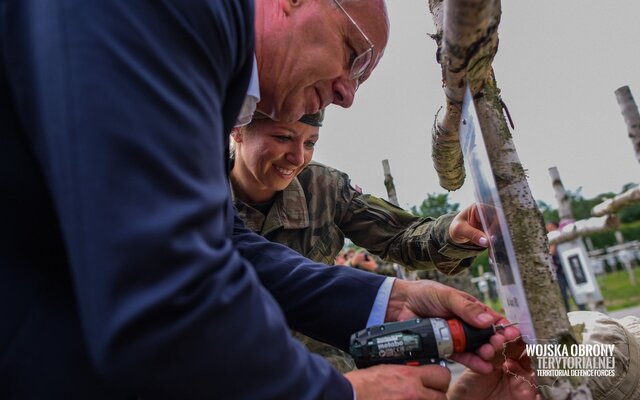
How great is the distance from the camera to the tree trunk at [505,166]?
1.30 meters

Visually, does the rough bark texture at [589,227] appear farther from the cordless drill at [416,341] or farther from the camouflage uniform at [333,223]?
the cordless drill at [416,341]

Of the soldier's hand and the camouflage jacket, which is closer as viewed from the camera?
the soldier's hand

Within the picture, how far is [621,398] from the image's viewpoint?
178 centimetres

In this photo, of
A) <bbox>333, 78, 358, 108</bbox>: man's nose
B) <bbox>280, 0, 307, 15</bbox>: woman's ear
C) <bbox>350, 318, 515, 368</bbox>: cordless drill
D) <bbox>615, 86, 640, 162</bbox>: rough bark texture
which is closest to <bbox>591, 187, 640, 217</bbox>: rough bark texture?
<bbox>615, 86, 640, 162</bbox>: rough bark texture

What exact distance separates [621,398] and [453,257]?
99cm

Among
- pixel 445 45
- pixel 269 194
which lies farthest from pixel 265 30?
pixel 269 194

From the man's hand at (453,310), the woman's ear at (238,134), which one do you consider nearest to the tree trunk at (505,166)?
the man's hand at (453,310)

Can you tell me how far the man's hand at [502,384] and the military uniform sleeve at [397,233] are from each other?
1.04 meters

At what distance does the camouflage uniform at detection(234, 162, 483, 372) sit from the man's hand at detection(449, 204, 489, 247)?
49 centimetres

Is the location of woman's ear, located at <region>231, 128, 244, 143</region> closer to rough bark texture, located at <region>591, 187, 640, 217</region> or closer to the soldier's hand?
the soldier's hand

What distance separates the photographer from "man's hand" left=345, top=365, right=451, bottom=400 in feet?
3.60

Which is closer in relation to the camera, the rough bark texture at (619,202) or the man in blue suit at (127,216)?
the man in blue suit at (127,216)

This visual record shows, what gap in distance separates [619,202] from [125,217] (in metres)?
4.09

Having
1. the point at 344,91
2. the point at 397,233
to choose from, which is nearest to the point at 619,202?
the point at 397,233
